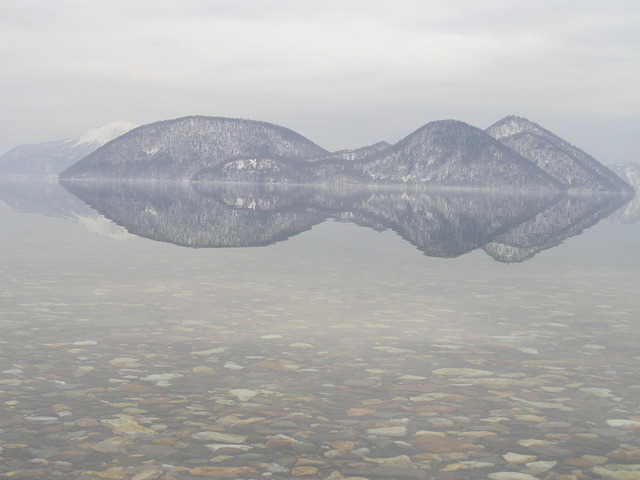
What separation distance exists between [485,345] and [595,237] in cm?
4494

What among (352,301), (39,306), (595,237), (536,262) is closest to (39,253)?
(39,306)

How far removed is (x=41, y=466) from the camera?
362 inches

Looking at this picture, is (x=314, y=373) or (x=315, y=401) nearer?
(x=315, y=401)

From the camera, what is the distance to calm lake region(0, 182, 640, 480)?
9.73 metres

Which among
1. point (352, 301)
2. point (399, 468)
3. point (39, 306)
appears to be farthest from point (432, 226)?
point (399, 468)

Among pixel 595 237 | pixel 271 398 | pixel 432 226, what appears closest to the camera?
pixel 271 398

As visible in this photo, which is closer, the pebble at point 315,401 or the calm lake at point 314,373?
the pebble at point 315,401

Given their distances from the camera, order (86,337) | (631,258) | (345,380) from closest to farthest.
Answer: (345,380) → (86,337) → (631,258)

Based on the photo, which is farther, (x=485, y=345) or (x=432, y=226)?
(x=432, y=226)

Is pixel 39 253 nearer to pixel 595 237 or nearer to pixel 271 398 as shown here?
pixel 271 398

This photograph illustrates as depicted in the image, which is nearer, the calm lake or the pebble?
the pebble

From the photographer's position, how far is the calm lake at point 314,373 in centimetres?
973

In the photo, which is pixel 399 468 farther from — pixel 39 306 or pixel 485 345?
pixel 39 306

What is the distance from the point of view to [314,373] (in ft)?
46.4
